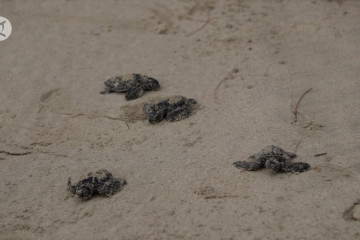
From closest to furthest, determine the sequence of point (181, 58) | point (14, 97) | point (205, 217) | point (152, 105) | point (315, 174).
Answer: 1. point (205, 217)
2. point (315, 174)
3. point (152, 105)
4. point (14, 97)
5. point (181, 58)

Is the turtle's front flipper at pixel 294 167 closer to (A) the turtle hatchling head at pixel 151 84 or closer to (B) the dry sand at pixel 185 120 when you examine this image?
(B) the dry sand at pixel 185 120

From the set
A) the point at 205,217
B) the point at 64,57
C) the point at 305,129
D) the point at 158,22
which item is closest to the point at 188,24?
the point at 158,22

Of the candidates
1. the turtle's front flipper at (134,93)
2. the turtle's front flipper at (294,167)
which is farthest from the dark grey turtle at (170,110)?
the turtle's front flipper at (294,167)

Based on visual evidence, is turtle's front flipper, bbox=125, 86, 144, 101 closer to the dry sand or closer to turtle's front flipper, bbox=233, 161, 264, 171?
the dry sand

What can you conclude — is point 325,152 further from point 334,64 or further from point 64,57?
point 64,57

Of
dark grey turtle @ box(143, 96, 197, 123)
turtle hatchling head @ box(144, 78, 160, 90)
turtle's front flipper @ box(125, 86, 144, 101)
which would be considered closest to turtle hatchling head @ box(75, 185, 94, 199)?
dark grey turtle @ box(143, 96, 197, 123)
